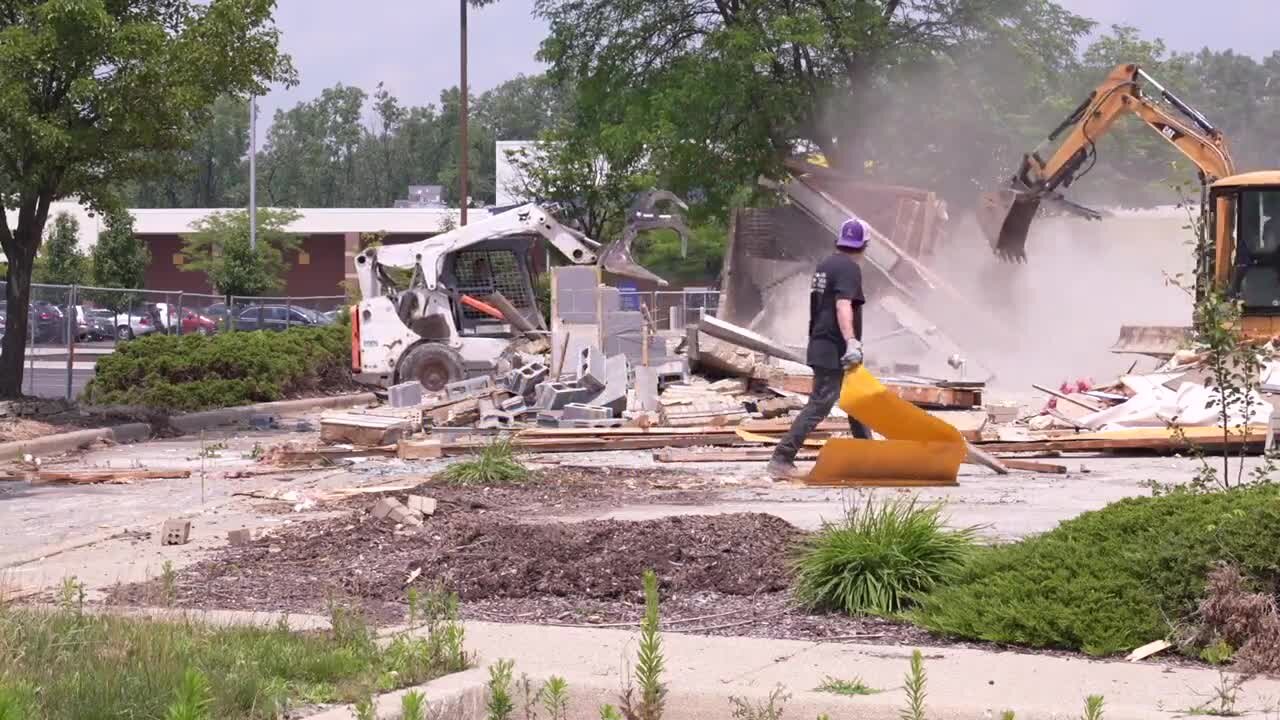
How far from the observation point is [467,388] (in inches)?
803

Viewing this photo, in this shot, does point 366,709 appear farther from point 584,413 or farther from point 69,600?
point 584,413

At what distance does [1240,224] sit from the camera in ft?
69.5

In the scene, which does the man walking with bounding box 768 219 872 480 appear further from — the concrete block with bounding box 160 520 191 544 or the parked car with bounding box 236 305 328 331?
the parked car with bounding box 236 305 328 331

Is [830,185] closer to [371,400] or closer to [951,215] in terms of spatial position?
[951,215]

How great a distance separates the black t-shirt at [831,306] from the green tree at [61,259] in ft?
154

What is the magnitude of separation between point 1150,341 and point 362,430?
11.2 m

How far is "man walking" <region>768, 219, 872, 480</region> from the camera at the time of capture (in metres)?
12.3

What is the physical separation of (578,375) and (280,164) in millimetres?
98566

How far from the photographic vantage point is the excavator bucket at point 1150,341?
2144 cm

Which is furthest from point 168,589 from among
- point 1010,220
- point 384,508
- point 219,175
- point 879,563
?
point 219,175

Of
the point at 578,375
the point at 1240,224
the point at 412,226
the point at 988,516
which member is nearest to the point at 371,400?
the point at 578,375

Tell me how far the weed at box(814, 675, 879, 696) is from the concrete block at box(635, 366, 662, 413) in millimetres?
12925

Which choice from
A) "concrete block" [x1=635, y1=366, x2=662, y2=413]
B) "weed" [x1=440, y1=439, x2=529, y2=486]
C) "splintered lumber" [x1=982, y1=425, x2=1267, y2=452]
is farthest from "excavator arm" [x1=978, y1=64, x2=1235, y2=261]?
"weed" [x1=440, y1=439, x2=529, y2=486]

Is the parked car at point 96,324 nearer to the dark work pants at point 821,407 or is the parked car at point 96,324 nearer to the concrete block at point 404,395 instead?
the concrete block at point 404,395
